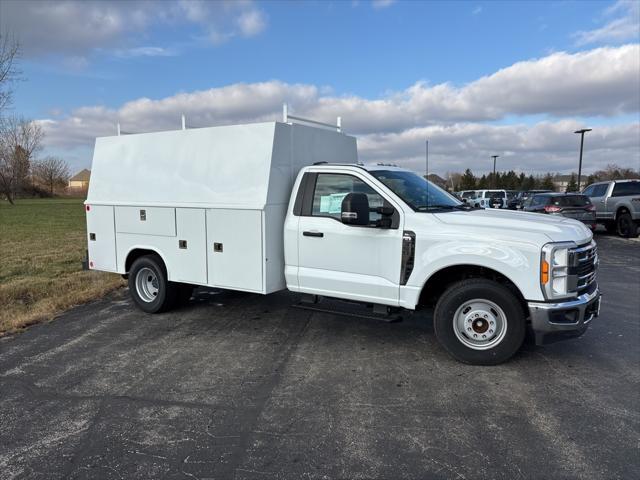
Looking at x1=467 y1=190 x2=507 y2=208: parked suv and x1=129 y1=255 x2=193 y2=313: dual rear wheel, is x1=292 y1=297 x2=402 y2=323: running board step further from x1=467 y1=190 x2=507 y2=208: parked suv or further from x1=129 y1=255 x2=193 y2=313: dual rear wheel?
x1=467 y1=190 x2=507 y2=208: parked suv

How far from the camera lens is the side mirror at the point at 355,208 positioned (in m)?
5.17

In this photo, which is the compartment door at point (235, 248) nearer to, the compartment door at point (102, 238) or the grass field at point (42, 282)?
the compartment door at point (102, 238)

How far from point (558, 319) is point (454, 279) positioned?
113 cm

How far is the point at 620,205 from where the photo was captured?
18.2 m

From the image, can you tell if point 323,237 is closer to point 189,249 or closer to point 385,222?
point 385,222

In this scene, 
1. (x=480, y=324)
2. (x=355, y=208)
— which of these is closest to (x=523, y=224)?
(x=480, y=324)

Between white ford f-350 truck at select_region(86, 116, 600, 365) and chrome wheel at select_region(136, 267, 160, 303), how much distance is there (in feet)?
0.06

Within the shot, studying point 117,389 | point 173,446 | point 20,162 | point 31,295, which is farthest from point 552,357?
point 20,162

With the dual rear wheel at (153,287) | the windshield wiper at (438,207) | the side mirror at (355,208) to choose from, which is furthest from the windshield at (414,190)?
the dual rear wheel at (153,287)

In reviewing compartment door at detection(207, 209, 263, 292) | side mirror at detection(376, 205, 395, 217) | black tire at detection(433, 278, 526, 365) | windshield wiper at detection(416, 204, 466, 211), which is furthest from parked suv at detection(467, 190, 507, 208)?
black tire at detection(433, 278, 526, 365)

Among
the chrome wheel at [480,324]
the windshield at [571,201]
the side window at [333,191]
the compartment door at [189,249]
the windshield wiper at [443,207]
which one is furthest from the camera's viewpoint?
the windshield at [571,201]

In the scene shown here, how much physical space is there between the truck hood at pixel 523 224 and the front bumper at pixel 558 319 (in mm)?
614

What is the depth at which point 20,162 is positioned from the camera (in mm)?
64812

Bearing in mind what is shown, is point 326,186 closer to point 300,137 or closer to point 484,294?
point 300,137
